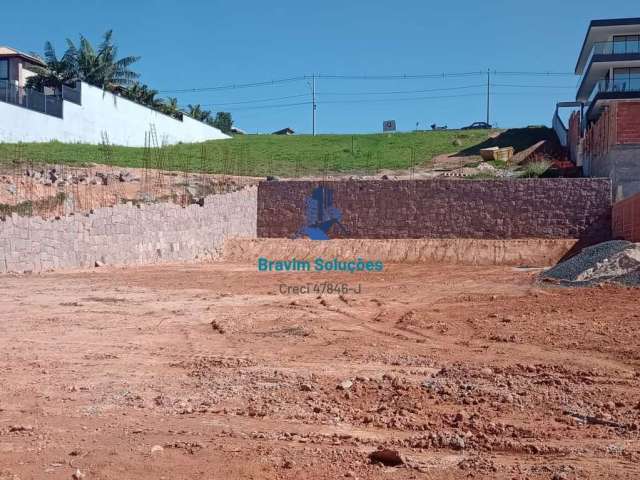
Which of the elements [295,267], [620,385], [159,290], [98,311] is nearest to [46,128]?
[295,267]

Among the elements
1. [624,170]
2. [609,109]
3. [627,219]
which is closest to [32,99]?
[609,109]

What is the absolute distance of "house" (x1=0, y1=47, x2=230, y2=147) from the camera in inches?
1331

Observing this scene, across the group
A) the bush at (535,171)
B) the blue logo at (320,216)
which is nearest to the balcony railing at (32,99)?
the blue logo at (320,216)

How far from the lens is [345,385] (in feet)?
18.5

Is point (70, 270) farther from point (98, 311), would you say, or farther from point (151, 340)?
point (151, 340)

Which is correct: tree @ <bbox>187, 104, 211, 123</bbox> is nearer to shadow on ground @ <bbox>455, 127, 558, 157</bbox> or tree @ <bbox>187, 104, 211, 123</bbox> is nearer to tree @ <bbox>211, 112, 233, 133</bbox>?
tree @ <bbox>211, 112, 233, 133</bbox>

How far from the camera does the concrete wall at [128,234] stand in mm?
14906

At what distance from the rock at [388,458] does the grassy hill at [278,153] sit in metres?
22.5

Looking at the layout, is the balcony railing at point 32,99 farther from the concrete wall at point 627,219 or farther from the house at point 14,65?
the concrete wall at point 627,219

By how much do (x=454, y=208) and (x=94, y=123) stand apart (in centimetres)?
2590

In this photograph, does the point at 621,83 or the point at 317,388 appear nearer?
the point at 317,388

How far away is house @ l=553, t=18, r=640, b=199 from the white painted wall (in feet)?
95.3

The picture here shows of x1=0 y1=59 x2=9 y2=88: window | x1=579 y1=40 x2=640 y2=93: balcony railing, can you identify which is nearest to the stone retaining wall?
x1=579 y1=40 x2=640 y2=93: balcony railing

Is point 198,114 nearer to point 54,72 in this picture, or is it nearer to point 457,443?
point 54,72
